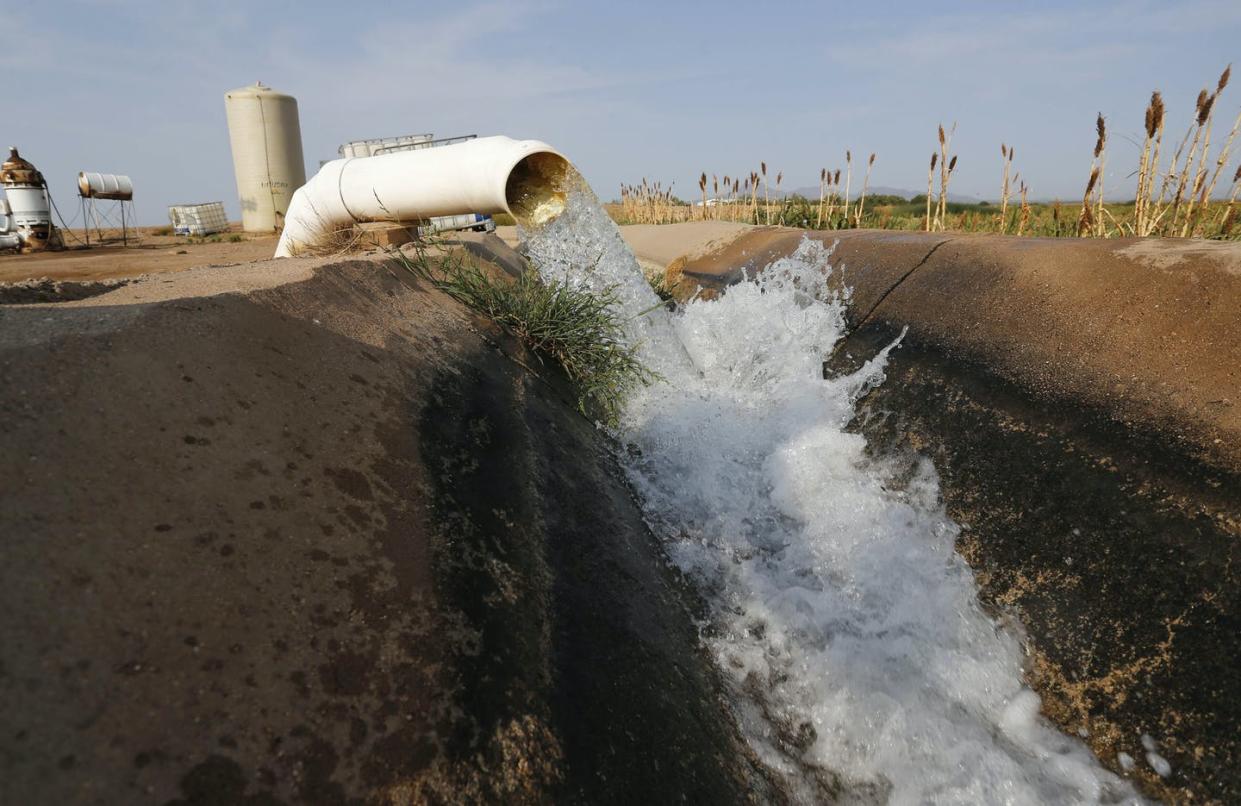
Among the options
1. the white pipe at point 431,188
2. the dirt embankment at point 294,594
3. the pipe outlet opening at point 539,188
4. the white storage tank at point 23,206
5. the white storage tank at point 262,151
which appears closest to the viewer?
the dirt embankment at point 294,594

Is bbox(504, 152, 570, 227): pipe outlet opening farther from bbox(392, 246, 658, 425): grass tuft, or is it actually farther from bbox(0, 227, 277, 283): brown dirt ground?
bbox(0, 227, 277, 283): brown dirt ground

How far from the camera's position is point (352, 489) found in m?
1.58

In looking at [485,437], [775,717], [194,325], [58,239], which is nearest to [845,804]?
[775,717]

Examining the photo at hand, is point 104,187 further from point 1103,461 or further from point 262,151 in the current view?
point 1103,461

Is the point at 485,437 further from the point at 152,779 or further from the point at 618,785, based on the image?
the point at 152,779

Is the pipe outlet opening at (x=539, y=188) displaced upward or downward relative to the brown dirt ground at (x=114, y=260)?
upward

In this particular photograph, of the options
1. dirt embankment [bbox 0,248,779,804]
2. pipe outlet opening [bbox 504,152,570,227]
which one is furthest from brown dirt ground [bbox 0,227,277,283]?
dirt embankment [bbox 0,248,779,804]

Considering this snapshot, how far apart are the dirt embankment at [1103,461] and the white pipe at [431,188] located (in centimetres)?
227

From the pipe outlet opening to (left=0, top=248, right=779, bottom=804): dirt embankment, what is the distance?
216 cm

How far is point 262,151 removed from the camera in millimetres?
13883

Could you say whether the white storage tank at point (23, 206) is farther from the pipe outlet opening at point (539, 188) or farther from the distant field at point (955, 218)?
the distant field at point (955, 218)

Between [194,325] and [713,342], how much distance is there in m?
3.68

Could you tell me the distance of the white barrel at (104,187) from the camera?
477 inches

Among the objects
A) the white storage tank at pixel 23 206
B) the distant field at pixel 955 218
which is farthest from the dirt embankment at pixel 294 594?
the white storage tank at pixel 23 206
